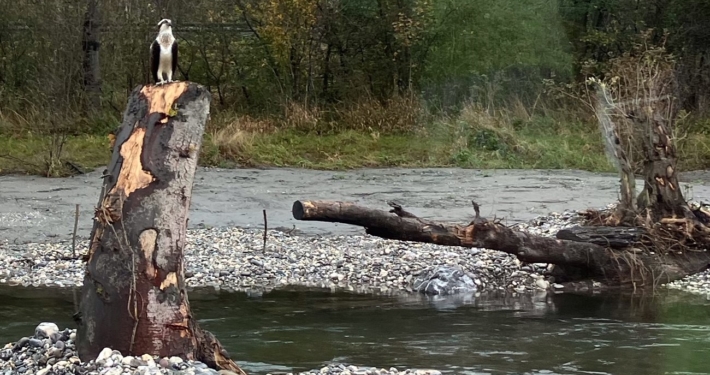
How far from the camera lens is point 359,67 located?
22.3 meters

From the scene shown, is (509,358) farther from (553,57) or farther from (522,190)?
(553,57)

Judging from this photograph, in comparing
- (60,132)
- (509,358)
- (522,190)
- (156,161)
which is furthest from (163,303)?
(60,132)

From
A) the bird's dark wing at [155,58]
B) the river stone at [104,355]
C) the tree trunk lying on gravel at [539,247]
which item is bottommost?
the river stone at [104,355]

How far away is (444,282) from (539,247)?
41.3 inches

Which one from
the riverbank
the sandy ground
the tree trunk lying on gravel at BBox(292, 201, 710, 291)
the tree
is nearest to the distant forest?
the sandy ground

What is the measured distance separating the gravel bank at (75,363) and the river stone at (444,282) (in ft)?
9.96

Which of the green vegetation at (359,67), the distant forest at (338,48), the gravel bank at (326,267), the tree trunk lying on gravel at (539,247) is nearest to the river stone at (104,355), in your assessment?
the tree trunk lying on gravel at (539,247)

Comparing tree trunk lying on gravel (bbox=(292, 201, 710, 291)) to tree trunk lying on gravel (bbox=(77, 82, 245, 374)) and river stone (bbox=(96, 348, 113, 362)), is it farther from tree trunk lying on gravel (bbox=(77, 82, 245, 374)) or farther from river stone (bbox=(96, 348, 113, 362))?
river stone (bbox=(96, 348, 113, 362))

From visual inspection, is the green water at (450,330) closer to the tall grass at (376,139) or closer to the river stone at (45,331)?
the river stone at (45,331)

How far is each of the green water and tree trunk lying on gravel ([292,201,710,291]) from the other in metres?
0.37

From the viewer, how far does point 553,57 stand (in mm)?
21953

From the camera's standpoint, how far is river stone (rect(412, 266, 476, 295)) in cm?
902

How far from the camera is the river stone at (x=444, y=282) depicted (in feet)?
29.6

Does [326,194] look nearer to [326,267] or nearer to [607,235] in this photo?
[326,267]
